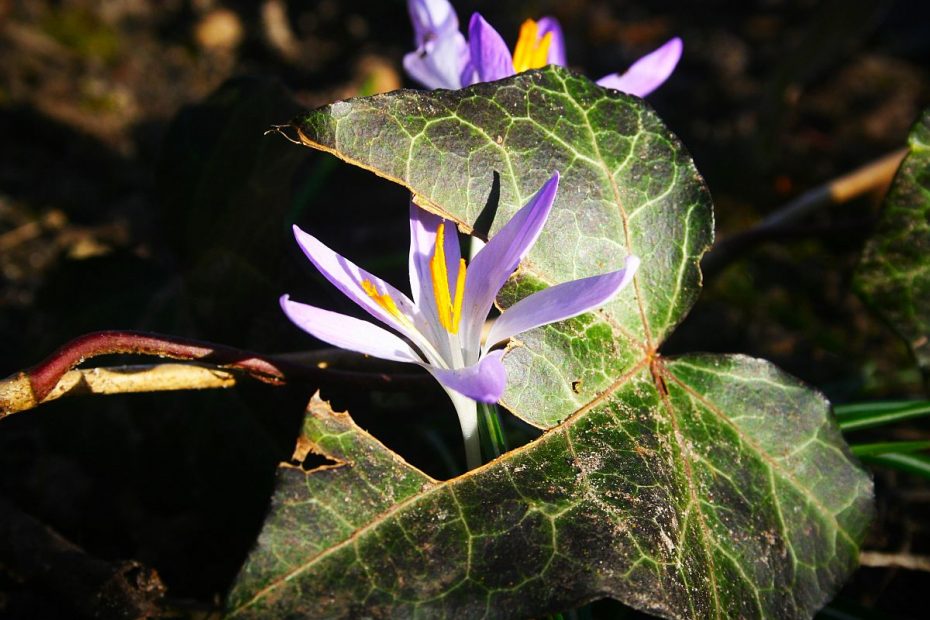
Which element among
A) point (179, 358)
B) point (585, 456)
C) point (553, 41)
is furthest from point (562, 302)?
point (553, 41)

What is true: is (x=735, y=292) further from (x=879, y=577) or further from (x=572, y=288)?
(x=572, y=288)

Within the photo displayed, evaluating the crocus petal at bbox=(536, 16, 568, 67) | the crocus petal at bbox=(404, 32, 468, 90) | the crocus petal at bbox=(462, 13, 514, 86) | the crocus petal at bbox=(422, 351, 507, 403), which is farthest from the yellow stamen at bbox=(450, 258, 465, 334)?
the crocus petal at bbox=(536, 16, 568, 67)

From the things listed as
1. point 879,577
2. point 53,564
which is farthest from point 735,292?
point 53,564

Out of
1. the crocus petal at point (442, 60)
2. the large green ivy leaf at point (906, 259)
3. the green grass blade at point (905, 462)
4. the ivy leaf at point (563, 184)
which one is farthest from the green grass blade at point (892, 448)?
the crocus petal at point (442, 60)

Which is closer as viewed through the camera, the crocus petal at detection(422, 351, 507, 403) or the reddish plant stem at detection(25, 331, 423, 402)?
the crocus petal at detection(422, 351, 507, 403)

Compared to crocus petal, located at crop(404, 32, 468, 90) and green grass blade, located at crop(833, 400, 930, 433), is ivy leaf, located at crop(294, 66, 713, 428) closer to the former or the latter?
crocus petal, located at crop(404, 32, 468, 90)

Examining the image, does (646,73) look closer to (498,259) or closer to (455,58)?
(455,58)

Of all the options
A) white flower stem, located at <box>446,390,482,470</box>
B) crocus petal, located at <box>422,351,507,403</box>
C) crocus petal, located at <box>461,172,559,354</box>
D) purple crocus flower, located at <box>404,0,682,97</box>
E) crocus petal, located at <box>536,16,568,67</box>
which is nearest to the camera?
crocus petal, located at <box>422,351,507,403</box>
